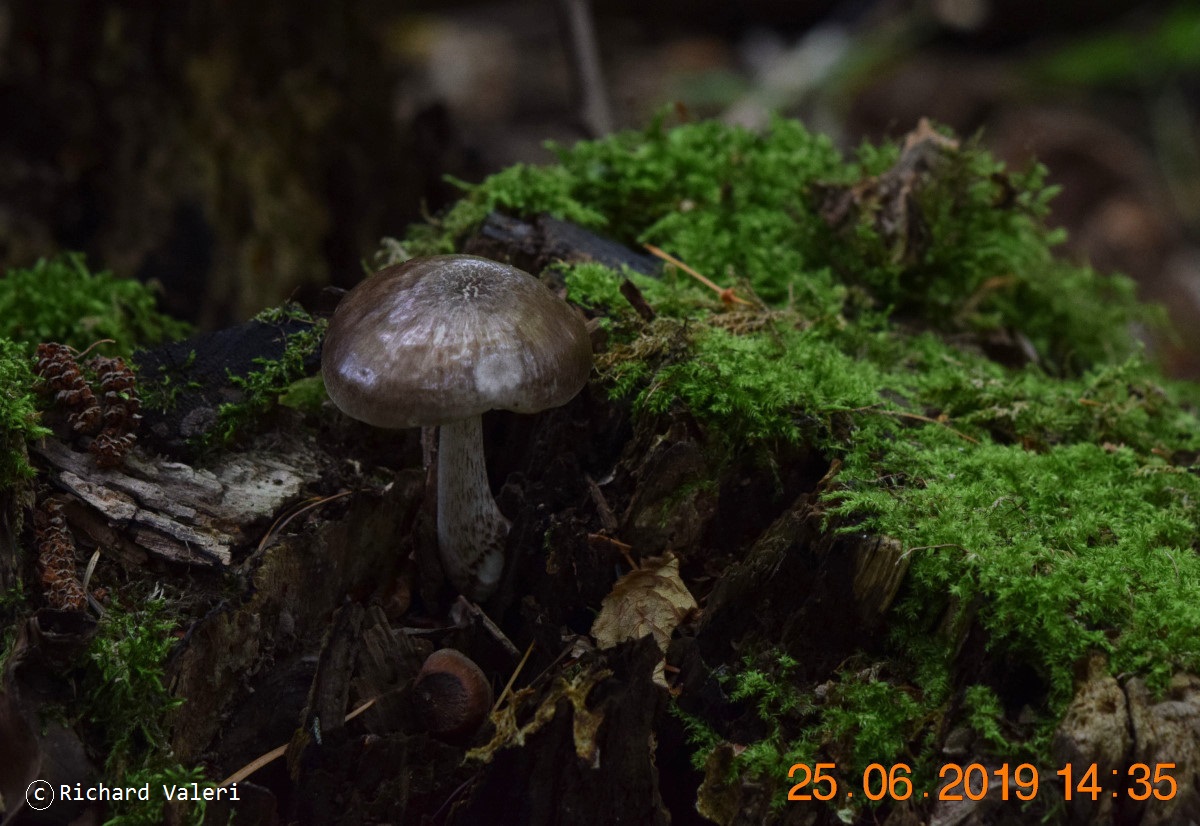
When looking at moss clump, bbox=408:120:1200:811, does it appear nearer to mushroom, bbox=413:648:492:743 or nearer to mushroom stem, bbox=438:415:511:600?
mushroom stem, bbox=438:415:511:600

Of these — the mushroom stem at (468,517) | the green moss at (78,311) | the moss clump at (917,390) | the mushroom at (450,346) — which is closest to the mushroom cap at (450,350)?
the mushroom at (450,346)

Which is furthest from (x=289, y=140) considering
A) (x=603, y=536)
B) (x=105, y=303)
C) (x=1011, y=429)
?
(x=1011, y=429)

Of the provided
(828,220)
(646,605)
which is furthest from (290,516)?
(828,220)

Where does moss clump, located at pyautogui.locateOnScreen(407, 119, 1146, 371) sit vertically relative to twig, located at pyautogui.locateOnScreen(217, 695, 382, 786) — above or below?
above

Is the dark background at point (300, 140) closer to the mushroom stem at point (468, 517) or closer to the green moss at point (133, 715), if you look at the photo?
the mushroom stem at point (468, 517)

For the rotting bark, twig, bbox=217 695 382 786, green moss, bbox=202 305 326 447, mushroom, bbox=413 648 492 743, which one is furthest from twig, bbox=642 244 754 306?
twig, bbox=217 695 382 786

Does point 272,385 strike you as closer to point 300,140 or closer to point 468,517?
point 468,517
